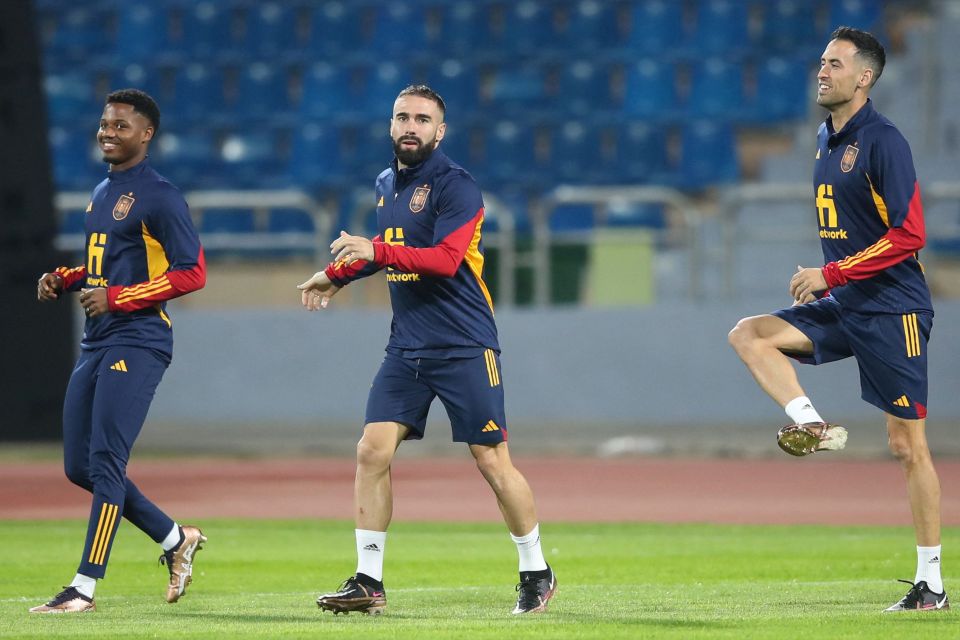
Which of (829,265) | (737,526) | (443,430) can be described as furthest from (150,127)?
(443,430)

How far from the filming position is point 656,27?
24.5 metres

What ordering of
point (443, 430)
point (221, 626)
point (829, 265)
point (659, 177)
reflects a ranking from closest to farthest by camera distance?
point (221, 626) < point (829, 265) < point (443, 430) < point (659, 177)

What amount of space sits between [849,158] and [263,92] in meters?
18.3

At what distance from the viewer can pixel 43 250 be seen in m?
18.7

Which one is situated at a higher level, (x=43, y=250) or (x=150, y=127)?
(x=150, y=127)

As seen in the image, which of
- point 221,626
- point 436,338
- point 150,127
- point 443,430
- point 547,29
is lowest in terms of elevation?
point 443,430

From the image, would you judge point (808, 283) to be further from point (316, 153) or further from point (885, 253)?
point (316, 153)

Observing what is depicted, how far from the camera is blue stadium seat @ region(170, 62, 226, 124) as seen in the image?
25172 mm

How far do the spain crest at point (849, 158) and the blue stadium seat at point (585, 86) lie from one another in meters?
16.4

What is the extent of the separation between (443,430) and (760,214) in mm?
4974

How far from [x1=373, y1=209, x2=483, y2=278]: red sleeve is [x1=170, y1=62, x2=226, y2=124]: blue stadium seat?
18.0 meters

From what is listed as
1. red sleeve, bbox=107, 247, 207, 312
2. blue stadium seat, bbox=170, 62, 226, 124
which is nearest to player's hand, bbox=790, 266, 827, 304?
red sleeve, bbox=107, 247, 207, 312

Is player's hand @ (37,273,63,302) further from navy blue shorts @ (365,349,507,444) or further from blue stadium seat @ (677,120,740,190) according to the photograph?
blue stadium seat @ (677,120,740,190)

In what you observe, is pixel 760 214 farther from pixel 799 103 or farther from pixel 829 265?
pixel 829 265
